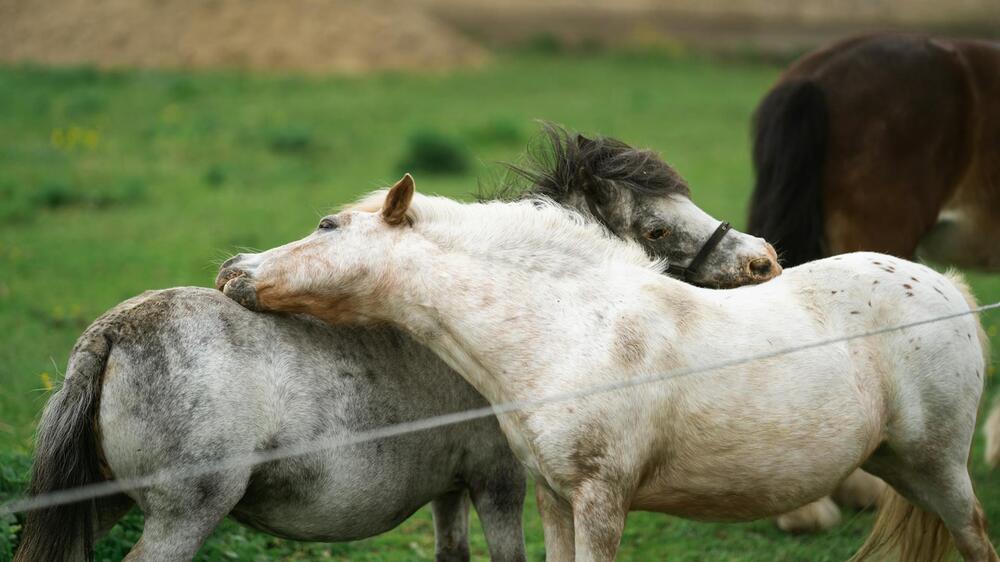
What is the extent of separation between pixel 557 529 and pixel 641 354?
747 mm

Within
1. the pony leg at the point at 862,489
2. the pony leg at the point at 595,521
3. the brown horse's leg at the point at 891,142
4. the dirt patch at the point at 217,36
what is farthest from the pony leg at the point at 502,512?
the dirt patch at the point at 217,36

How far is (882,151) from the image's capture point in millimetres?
5828

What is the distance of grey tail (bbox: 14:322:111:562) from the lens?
3527mm

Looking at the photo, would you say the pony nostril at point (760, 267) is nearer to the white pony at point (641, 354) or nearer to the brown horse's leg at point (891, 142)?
the white pony at point (641, 354)

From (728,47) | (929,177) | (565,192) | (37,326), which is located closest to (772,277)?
(565,192)

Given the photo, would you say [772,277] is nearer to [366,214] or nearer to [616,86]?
[366,214]

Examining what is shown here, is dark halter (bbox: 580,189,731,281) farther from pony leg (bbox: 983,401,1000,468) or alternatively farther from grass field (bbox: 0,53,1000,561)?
pony leg (bbox: 983,401,1000,468)

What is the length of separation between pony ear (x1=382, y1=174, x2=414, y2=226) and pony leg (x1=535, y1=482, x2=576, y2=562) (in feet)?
3.52

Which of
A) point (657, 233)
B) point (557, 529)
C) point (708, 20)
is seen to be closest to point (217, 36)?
point (708, 20)

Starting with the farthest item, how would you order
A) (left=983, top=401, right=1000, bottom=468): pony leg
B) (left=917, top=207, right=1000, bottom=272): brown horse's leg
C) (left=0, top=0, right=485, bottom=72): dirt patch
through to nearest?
(left=0, top=0, right=485, bottom=72): dirt patch → (left=983, top=401, right=1000, bottom=468): pony leg → (left=917, top=207, right=1000, bottom=272): brown horse's leg

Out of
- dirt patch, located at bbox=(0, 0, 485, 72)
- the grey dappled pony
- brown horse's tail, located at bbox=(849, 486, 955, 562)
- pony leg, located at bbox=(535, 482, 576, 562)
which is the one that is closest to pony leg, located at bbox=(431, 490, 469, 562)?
the grey dappled pony

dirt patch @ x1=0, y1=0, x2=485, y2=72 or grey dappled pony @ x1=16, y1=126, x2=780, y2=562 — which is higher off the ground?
grey dappled pony @ x1=16, y1=126, x2=780, y2=562

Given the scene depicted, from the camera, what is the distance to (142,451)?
3502 millimetres

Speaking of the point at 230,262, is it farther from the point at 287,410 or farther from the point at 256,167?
the point at 256,167
